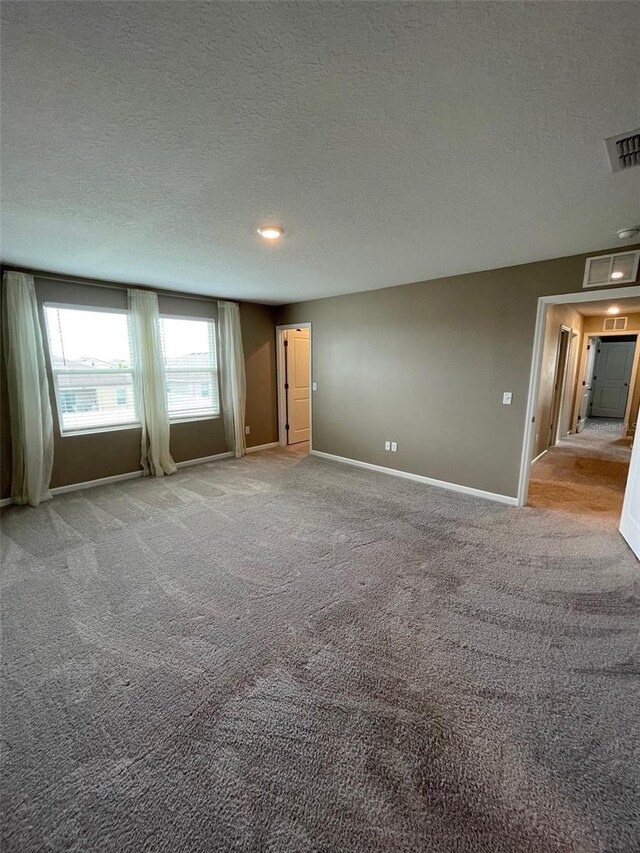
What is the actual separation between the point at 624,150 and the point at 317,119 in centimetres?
138

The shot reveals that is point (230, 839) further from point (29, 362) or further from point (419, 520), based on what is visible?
point (29, 362)

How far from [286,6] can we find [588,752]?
274 centimetres

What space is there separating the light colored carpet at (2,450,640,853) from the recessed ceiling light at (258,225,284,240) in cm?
244

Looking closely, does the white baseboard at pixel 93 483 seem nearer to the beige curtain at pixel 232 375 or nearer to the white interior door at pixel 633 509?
the beige curtain at pixel 232 375

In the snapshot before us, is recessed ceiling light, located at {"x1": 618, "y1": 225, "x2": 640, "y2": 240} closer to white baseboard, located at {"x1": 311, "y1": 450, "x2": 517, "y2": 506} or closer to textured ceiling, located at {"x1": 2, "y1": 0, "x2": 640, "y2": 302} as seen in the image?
textured ceiling, located at {"x1": 2, "y1": 0, "x2": 640, "y2": 302}

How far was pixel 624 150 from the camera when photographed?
1494mm

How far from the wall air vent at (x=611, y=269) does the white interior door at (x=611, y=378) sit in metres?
7.27

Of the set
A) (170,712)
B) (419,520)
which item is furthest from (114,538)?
(419,520)

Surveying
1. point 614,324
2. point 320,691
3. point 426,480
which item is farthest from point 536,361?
point 614,324

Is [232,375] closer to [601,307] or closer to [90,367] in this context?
[90,367]

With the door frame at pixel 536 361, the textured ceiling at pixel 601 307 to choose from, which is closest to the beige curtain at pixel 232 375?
the door frame at pixel 536 361

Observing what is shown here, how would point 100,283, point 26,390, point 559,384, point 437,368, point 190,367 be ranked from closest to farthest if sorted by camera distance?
point 26,390
point 100,283
point 437,368
point 190,367
point 559,384

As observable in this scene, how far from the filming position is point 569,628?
1.95 m

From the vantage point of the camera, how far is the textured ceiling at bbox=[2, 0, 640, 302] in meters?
0.97
